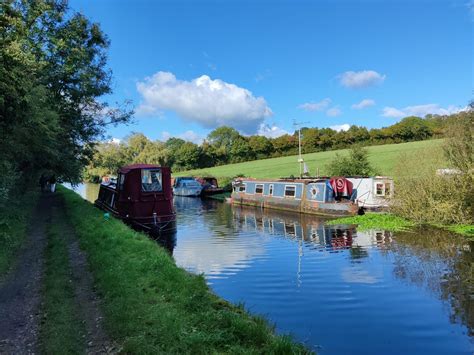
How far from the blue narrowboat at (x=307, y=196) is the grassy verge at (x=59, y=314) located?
688 inches

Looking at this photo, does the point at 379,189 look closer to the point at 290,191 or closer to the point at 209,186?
the point at 290,191

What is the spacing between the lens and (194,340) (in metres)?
5.11

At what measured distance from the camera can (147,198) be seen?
1811cm

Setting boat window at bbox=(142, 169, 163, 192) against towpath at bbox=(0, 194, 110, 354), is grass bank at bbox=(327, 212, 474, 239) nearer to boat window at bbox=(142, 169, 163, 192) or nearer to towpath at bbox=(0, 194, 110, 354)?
boat window at bbox=(142, 169, 163, 192)

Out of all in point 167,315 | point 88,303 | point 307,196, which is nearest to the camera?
point 167,315

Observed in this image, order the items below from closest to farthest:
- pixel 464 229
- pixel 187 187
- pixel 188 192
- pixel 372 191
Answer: pixel 464 229 < pixel 372 191 < pixel 188 192 < pixel 187 187

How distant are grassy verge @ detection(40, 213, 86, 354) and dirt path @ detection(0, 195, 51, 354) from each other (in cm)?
14

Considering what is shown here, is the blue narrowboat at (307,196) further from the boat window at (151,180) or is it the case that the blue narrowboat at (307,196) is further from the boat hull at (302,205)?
the boat window at (151,180)

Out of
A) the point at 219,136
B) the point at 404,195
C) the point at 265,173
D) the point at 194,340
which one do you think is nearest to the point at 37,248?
the point at 194,340

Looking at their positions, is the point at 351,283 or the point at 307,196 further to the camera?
the point at 307,196

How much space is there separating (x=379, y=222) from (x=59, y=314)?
16.6 metres

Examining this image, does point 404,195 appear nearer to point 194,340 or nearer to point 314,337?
point 314,337

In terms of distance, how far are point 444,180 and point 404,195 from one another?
211cm

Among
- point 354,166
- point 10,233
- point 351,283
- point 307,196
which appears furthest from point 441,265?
point 354,166
